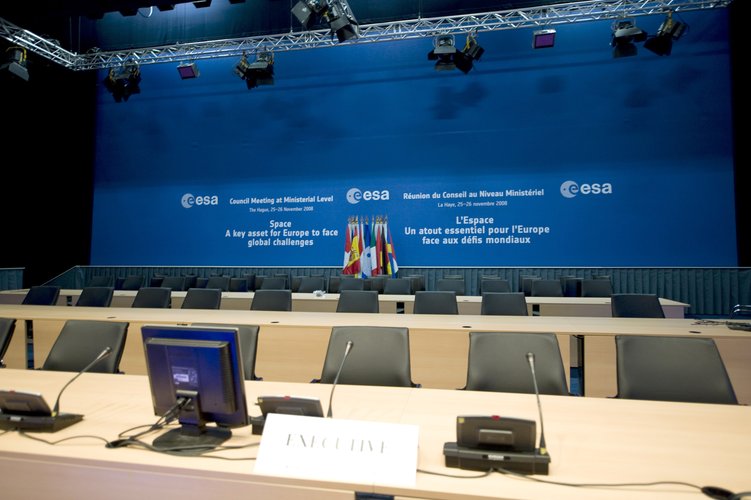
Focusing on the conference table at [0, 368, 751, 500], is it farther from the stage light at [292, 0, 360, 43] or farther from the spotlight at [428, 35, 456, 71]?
the spotlight at [428, 35, 456, 71]

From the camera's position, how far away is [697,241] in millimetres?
7359

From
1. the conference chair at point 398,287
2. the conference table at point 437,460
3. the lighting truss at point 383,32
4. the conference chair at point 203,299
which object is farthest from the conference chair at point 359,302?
the lighting truss at point 383,32

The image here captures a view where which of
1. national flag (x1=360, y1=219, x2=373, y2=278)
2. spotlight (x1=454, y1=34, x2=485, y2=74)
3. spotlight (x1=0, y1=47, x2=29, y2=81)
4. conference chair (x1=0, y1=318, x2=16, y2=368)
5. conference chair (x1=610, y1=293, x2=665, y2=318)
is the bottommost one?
conference chair (x1=0, y1=318, x2=16, y2=368)

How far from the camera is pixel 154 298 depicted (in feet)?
15.8

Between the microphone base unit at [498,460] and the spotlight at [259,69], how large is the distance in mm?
7550

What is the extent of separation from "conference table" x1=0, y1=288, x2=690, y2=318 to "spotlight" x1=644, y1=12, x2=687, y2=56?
3.91 m

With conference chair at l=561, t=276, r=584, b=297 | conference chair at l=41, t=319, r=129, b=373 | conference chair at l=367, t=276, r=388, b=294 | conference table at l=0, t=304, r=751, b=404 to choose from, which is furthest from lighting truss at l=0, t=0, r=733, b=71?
conference chair at l=41, t=319, r=129, b=373

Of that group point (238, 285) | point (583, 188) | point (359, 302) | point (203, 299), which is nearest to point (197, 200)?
point (238, 285)

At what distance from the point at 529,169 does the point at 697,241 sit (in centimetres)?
294

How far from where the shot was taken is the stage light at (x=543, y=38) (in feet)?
22.4

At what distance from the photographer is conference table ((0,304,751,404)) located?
3057 mm

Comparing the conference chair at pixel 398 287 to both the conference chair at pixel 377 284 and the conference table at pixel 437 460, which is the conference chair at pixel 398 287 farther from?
the conference table at pixel 437 460

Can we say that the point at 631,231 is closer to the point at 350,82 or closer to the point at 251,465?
the point at 350,82

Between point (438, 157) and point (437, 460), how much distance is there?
24.2 feet
